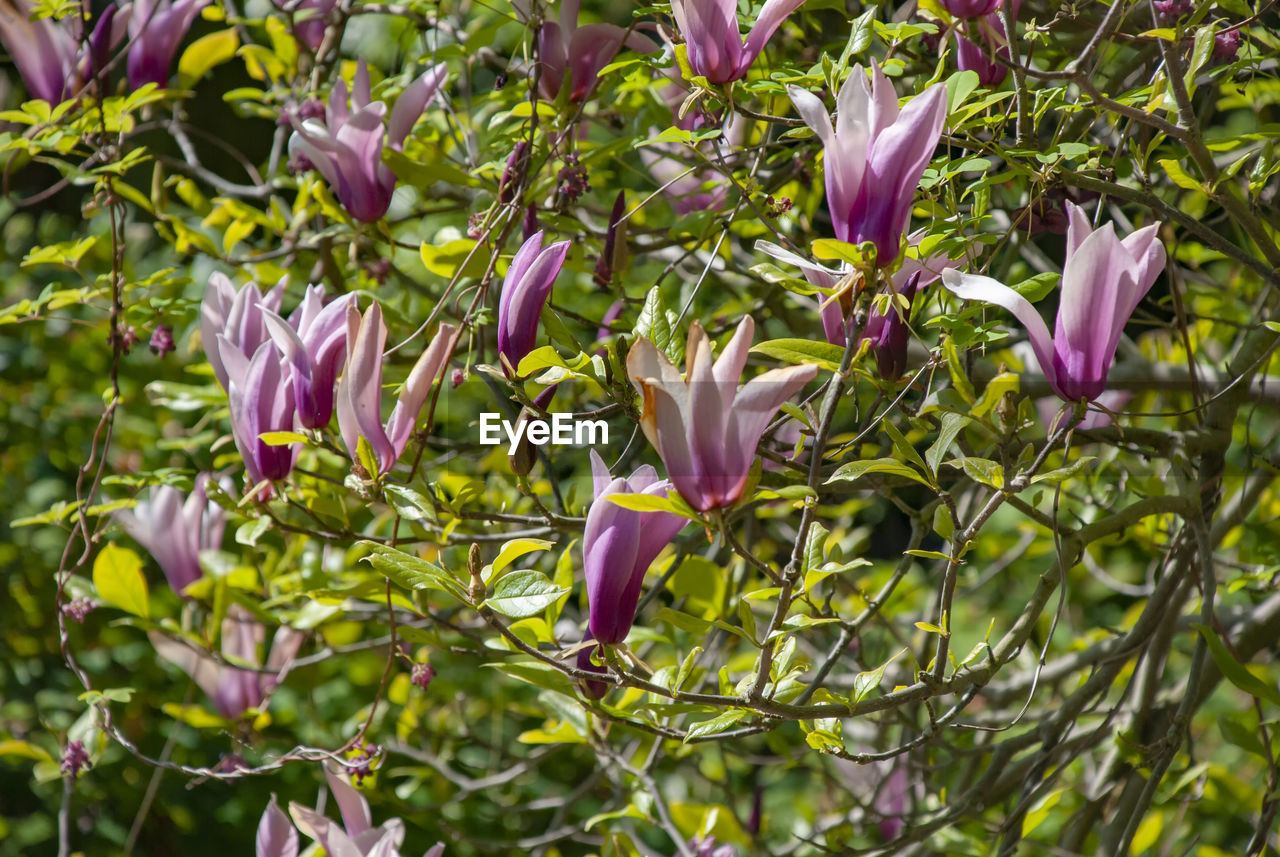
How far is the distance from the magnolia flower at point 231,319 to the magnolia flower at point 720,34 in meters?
0.39

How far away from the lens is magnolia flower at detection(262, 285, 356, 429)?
2.62 feet

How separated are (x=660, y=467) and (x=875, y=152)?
3.60ft

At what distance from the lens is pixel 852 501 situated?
1464 millimetres

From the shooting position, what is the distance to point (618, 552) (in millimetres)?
649

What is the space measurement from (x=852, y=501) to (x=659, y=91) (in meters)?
0.60

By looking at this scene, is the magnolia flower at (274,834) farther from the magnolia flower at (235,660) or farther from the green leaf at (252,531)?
the magnolia flower at (235,660)

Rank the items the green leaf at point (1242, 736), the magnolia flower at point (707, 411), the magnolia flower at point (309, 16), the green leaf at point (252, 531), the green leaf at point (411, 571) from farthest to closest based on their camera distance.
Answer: the magnolia flower at point (309, 16) < the green leaf at point (1242, 736) < the green leaf at point (252, 531) < the green leaf at point (411, 571) < the magnolia flower at point (707, 411)

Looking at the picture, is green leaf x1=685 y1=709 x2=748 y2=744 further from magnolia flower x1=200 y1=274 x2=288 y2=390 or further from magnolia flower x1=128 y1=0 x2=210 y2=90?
magnolia flower x1=128 y1=0 x2=210 y2=90

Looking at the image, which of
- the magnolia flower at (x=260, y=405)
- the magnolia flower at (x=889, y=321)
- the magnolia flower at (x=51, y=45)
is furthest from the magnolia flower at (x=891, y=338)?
the magnolia flower at (x=51, y=45)

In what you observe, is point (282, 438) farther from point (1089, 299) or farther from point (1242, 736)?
point (1242, 736)

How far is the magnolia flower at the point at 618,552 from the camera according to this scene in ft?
2.12

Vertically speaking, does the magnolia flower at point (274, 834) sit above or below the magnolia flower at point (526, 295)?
below

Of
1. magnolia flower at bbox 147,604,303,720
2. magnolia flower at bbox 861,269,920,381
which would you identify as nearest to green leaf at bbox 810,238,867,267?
magnolia flower at bbox 861,269,920,381

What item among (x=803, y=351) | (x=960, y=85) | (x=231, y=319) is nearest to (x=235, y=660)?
(x=231, y=319)
